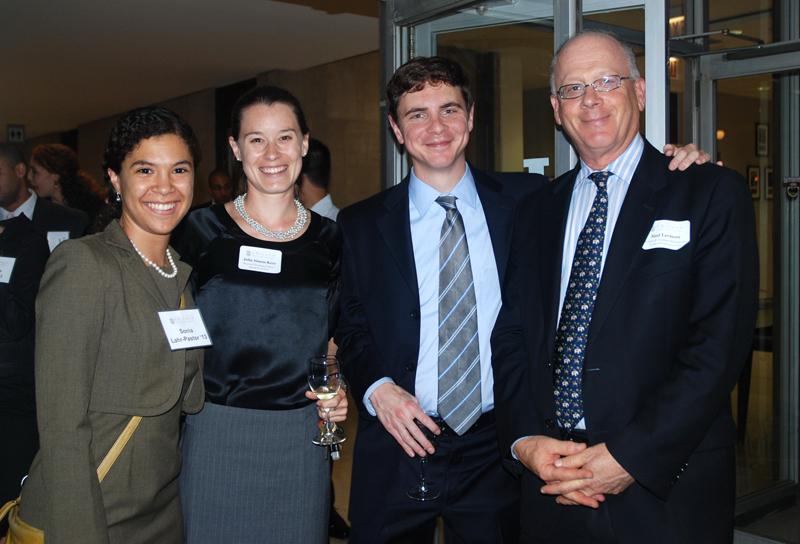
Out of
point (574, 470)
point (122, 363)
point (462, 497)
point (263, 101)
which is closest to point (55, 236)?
point (263, 101)

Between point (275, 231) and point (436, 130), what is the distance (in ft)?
2.06

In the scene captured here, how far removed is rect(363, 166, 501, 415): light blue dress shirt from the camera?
242 cm

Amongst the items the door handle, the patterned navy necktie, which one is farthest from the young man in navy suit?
the door handle

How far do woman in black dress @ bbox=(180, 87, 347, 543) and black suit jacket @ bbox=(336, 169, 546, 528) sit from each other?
111 mm

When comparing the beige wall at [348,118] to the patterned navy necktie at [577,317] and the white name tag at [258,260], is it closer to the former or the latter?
the white name tag at [258,260]

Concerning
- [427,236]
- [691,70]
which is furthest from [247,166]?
[691,70]

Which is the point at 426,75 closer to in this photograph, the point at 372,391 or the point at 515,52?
the point at 515,52

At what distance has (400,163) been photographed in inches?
147

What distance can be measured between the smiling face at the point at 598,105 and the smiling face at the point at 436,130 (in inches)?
16.5

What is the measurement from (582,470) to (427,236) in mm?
934

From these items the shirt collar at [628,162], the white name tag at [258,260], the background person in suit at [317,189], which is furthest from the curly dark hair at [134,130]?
the background person in suit at [317,189]

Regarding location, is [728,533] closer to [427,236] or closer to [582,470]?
[582,470]

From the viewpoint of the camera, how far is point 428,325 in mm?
2439

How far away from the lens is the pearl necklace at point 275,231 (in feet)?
8.14
